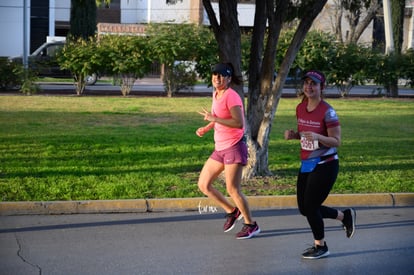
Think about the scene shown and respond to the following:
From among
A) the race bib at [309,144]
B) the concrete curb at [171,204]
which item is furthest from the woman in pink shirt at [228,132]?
the concrete curb at [171,204]

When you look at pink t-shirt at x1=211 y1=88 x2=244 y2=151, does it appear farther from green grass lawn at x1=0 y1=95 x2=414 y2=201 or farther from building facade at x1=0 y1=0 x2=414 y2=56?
building facade at x1=0 y1=0 x2=414 y2=56

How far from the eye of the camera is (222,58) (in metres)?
11.0

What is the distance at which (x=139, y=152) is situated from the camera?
13.4m

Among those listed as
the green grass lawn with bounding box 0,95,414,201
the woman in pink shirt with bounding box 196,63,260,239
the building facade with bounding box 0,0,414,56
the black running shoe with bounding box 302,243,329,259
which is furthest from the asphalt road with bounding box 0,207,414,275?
→ the building facade with bounding box 0,0,414,56

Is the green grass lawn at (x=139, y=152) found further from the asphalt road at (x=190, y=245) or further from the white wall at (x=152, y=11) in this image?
the white wall at (x=152, y=11)

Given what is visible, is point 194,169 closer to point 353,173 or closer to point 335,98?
point 353,173

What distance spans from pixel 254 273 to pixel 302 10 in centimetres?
624

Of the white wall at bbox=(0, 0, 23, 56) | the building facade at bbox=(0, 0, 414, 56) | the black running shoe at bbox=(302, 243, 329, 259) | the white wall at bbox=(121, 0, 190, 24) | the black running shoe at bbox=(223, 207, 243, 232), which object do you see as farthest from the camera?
the white wall at bbox=(121, 0, 190, 24)

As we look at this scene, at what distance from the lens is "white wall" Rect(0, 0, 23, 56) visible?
44.4 metres

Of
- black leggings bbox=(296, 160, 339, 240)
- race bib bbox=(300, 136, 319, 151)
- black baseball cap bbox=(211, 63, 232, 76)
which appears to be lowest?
black leggings bbox=(296, 160, 339, 240)

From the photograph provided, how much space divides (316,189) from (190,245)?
58.9 inches

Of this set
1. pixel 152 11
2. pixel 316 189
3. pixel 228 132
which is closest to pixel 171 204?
pixel 228 132

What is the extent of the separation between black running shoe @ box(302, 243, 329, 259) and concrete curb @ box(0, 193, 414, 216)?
8.11ft

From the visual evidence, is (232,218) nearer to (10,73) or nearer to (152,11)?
(10,73)
